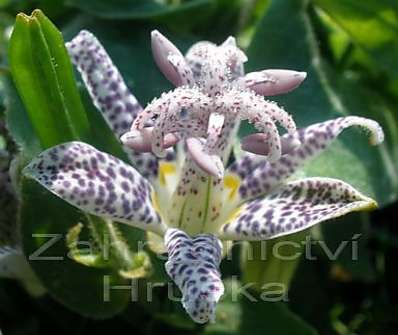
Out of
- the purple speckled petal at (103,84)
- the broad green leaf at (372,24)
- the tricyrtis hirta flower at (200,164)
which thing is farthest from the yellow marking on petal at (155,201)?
the broad green leaf at (372,24)

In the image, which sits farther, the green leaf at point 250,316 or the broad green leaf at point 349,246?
the broad green leaf at point 349,246

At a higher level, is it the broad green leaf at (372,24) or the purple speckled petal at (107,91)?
the broad green leaf at (372,24)

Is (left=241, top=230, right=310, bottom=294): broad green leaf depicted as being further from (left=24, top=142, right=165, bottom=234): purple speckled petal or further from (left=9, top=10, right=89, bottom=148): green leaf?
(left=9, top=10, right=89, bottom=148): green leaf

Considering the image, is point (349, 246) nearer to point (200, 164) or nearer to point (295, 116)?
point (295, 116)

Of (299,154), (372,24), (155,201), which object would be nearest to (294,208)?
(299,154)

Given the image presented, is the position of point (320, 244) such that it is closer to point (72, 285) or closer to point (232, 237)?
point (232, 237)

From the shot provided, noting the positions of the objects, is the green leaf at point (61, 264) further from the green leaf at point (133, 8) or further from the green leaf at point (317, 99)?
the green leaf at point (133, 8)

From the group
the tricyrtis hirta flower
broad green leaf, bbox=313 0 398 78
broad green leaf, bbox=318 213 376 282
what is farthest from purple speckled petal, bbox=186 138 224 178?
broad green leaf, bbox=313 0 398 78
